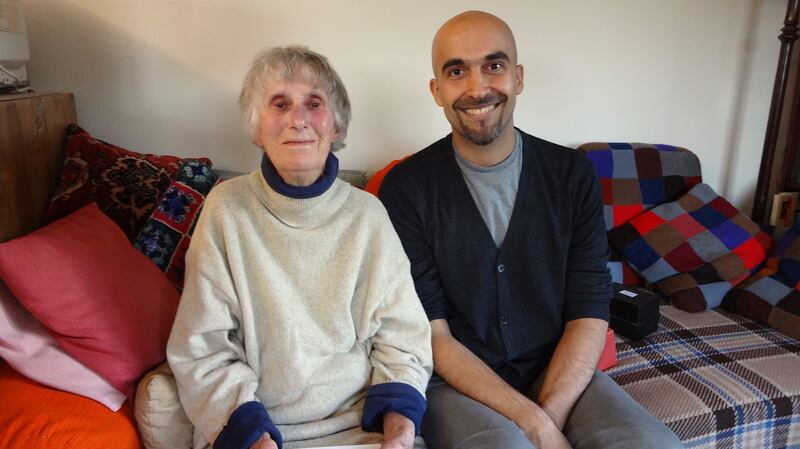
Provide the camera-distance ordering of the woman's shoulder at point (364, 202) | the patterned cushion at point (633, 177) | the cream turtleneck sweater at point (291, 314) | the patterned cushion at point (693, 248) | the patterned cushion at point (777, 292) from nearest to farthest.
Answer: the cream turtleneck sweater at point (291, 314) → the woman's shoulder at point (364, 202) → the patterned cushion at point (777, 292) → the patterned cushion at point (693, 248) → the patterned cushion at point (633, 177)

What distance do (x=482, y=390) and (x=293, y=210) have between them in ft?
1.94

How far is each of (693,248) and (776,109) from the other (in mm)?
786

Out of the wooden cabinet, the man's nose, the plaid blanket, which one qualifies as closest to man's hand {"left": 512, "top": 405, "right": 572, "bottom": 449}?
the plaid blanket

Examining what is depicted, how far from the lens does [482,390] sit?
1.27 meters

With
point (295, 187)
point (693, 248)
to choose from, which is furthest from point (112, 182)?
point (693, 248)

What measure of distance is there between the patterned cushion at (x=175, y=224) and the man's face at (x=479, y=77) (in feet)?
2.50

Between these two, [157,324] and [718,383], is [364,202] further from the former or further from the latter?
[718,383]

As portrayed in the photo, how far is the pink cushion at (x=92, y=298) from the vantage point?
3.62ft

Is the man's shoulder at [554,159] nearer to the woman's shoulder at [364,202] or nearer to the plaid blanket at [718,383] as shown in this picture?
the woman's shoulder at [364,202]

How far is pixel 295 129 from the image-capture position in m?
1.13

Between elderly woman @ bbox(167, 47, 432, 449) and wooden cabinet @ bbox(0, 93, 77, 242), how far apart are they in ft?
2.08

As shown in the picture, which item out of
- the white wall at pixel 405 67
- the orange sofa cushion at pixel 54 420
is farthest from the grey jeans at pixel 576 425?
the white wall at pixel 405 67

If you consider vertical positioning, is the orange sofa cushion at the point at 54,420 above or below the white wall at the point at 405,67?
below

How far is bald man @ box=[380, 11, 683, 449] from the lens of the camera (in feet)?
4.53
